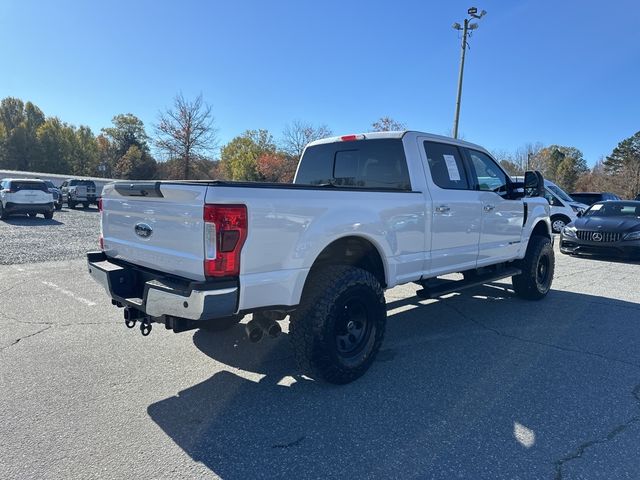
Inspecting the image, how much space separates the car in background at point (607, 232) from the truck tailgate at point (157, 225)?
10.8m

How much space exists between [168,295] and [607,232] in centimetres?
1095

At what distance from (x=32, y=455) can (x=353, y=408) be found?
6.78ft

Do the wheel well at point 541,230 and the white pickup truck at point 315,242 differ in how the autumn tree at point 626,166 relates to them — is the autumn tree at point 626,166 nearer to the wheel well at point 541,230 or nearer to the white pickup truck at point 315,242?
the wheel well at point 541,230

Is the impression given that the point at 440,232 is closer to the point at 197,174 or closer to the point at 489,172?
the point at 489,172

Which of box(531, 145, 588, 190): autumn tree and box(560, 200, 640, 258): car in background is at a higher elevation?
box(531, 145, 588, 190): autumn tree

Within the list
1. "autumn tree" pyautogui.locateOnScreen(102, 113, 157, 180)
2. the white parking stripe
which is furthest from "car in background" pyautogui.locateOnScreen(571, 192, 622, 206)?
"autumn tree" pyautogui.locateOnScreen(102, 113, 157, 180)

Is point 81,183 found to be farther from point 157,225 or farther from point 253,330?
point 253,330

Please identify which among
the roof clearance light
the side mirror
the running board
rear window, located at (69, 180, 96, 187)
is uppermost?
the roof clearance light

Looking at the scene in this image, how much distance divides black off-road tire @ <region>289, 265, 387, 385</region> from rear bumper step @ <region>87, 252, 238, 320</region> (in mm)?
723

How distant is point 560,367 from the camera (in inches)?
156

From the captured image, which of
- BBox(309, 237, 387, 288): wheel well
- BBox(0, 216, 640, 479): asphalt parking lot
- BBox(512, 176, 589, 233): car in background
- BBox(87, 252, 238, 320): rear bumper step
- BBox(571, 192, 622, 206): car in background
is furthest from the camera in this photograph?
BBox(571, 192, 622, 206): car in background

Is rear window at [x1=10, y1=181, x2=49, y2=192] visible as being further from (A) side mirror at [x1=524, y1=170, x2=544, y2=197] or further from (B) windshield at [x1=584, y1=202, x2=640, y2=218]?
(B) windshield at [x1=584, y1=202, x2=640, y2=218]

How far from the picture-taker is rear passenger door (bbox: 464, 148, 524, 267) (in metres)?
5.25

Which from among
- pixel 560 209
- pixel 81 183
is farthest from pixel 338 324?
pixel 81 183
